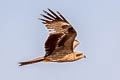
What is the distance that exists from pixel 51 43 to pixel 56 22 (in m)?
0.69

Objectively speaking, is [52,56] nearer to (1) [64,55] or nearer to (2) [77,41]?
(1) [64,55]

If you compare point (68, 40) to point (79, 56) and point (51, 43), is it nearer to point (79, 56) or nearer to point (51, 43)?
point (51, 43)

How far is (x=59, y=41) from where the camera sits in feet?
68.8

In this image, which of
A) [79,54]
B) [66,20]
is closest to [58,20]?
[66,20]

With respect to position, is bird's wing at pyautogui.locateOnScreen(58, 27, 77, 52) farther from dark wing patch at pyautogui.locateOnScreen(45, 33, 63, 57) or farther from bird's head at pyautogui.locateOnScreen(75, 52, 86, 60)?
bird's head at pyautogui.locateOnScreen(75, 52, 86, 60)

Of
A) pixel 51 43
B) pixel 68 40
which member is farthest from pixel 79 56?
pixel 51 43

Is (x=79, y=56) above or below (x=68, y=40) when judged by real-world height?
below

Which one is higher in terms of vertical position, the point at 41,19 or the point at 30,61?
the point at 41,19

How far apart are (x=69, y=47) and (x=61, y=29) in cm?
84

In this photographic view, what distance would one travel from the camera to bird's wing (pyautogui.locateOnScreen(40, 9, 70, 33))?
20719 mm

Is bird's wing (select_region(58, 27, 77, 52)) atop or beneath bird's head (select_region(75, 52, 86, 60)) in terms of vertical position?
atop

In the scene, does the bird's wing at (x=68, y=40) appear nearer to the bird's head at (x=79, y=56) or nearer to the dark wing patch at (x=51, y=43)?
the dark wing patch at (x=51, y=43)

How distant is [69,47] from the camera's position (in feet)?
69.8

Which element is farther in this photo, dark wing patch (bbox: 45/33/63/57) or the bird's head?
the bird's head
